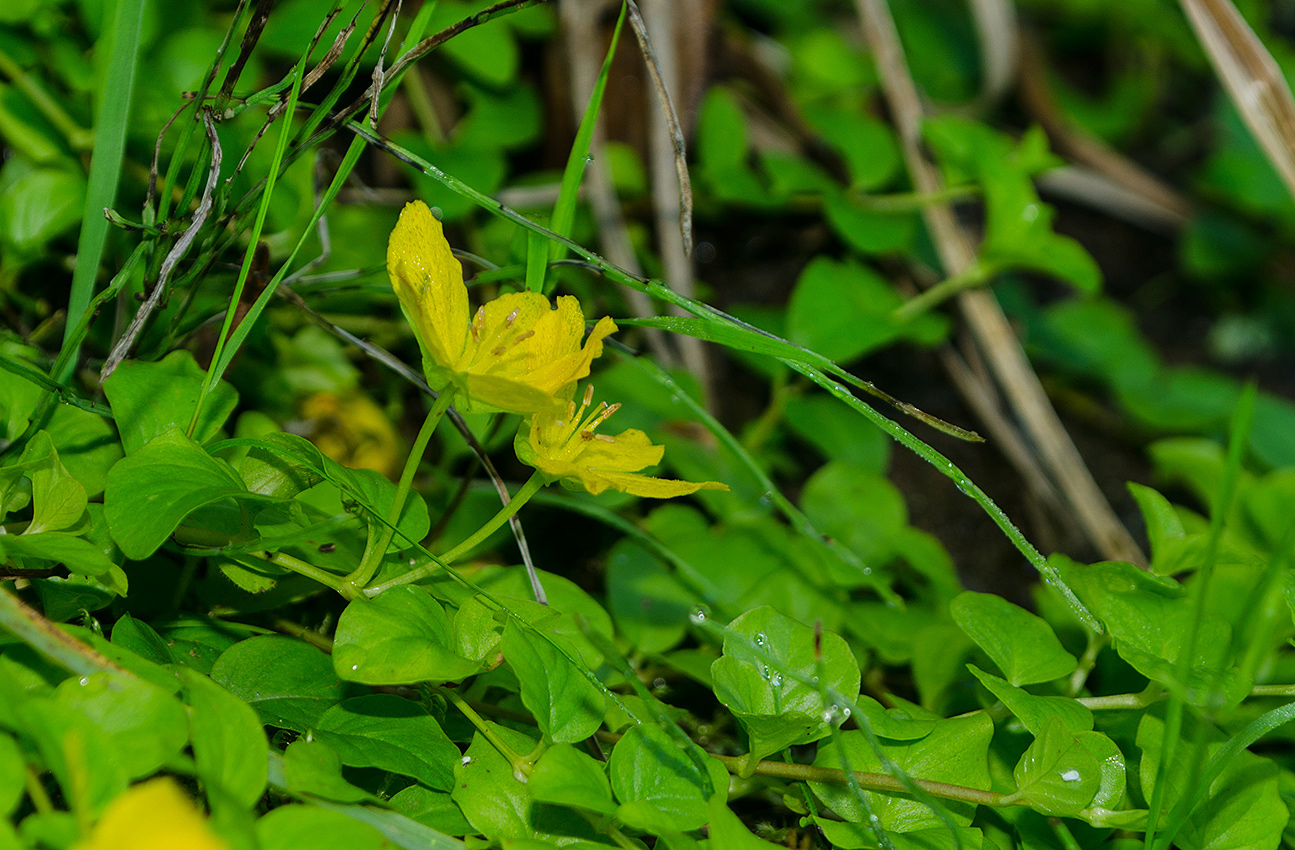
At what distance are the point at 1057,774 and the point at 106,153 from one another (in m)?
0.92

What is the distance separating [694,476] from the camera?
1.06 metres

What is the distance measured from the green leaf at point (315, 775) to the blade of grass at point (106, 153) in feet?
1.31

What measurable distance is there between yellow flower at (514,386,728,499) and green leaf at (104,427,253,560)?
0.68 ft

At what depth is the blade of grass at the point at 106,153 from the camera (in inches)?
31.1

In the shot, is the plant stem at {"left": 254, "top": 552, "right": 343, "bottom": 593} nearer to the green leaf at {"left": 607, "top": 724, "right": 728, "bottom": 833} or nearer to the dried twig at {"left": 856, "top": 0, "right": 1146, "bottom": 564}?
the green leaf at {"left": 607, "top": 724, "right": 728, "bottom": 833}

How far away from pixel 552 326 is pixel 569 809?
0.36m

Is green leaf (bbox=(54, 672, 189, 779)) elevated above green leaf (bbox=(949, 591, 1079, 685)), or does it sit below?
above

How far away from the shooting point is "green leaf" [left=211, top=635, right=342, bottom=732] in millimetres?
692

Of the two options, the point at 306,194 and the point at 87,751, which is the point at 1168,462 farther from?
the point at 87,751

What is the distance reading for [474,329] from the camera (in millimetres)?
728

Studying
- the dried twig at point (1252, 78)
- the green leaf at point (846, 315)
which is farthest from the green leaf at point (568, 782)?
the dried twig at point (1252, 78)

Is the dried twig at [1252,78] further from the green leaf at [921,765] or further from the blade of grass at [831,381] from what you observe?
the green leaf at [921,765]

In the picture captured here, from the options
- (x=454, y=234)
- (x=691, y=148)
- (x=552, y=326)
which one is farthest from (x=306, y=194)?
(x=691, y=148)

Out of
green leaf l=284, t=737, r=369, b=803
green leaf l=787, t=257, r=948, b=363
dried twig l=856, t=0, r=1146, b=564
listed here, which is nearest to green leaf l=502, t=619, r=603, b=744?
green leaf l=284, t=737, r=369, b=803
